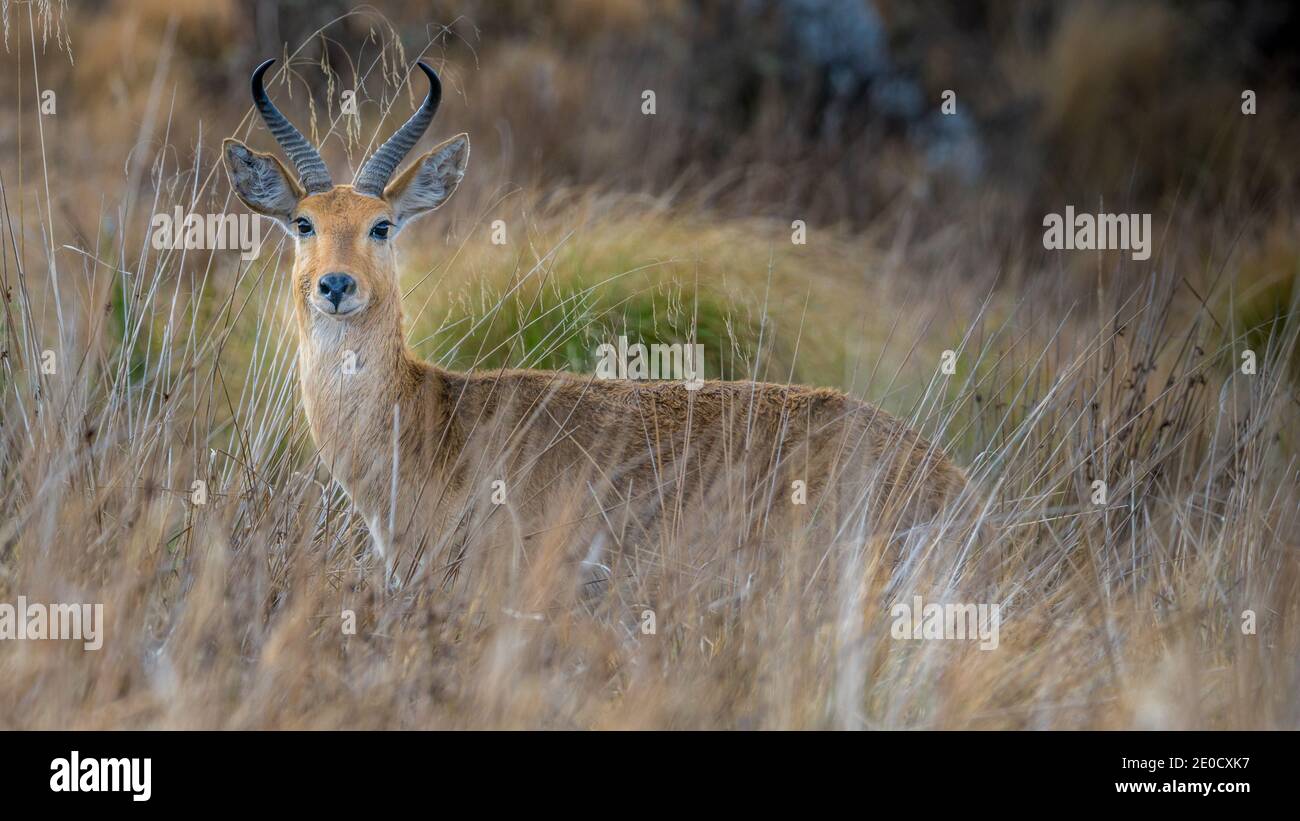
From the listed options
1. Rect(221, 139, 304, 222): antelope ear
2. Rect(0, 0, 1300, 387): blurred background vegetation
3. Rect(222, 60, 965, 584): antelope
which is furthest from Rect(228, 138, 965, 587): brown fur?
Rect(0, 0, 1300, 387): blurred background vegetation

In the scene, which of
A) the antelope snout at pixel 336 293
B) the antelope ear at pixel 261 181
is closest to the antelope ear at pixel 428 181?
the antelope ear at pixel 261 181

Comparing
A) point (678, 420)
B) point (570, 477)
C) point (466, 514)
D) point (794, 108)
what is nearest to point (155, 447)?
point (466, 514)

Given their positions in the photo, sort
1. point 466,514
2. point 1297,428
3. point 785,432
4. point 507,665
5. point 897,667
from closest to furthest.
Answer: point 507,665, point 897,667, point 466,514, point 785,432, point 1297,428

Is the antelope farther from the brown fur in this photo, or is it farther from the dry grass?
the dry grass

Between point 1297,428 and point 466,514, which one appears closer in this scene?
point 466,514

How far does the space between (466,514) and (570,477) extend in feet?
1.91

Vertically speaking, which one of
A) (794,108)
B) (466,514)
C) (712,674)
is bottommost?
(712,674)

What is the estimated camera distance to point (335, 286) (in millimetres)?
5355

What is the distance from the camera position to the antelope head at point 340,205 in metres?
5.45

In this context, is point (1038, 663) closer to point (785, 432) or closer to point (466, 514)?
point (785, 432)

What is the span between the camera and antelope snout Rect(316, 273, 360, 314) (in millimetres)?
5359

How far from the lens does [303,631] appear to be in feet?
13.5

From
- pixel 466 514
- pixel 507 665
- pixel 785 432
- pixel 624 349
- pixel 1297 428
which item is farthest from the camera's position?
pixel 1297 428

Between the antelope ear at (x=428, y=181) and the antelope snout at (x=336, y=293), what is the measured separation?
0.61m
